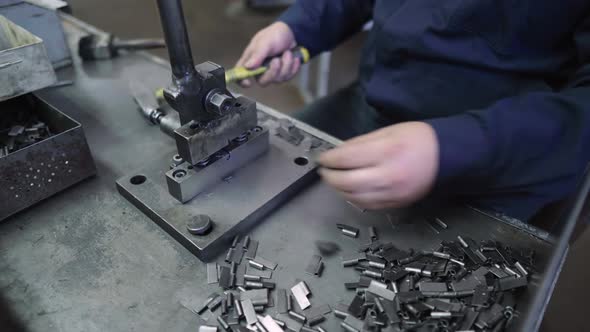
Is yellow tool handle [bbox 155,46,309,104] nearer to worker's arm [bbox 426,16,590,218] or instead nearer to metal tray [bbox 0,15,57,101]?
metal tray [bbox 0,15,57,101]

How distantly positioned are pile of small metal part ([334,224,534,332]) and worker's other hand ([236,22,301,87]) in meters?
0.51

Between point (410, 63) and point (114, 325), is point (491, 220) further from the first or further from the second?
point (114, 325)

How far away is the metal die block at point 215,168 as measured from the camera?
584 mm

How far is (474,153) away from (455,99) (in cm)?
32

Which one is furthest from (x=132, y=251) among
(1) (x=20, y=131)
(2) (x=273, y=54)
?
(2) (x=273, y=54)

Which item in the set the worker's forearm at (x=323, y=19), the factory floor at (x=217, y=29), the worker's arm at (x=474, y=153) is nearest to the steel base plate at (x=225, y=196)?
the worker's arm at (x=474, y=153)

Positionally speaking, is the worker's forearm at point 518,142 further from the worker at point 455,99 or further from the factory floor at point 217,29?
the factory floor at point 217,29

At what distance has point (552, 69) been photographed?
752 mm

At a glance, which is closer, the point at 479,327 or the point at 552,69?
the point at 479,327

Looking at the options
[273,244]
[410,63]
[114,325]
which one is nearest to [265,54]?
[410,63]

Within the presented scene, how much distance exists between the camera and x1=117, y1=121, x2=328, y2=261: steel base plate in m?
0.56

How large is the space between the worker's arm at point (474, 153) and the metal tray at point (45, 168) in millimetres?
391

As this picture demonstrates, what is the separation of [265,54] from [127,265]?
574 millimetres

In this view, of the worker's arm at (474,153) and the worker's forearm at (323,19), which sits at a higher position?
the worker's forearm at (323,19)
